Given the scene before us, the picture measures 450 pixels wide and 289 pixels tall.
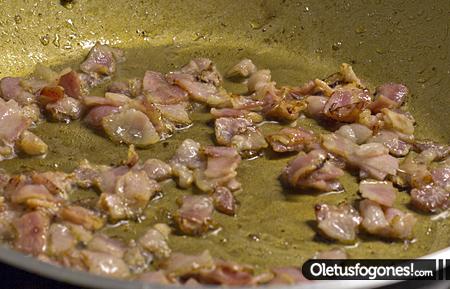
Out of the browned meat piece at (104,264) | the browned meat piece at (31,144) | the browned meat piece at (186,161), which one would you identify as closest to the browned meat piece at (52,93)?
the browned meat piece at (31,144)

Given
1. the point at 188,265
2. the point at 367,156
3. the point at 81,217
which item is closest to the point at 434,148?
the point at 367,156

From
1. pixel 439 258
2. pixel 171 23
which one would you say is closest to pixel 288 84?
pixel 171 23

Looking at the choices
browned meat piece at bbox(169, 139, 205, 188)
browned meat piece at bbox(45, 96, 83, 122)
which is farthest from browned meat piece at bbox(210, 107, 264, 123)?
browned meat piece at bbox(45, 96, 83, 122)

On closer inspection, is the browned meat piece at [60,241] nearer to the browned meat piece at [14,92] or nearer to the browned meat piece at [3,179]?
the browned meat piece at [3,179]

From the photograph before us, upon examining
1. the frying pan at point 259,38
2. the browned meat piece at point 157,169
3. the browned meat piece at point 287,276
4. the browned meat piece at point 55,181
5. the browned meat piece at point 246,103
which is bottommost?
the browned meat piece at point 287,276

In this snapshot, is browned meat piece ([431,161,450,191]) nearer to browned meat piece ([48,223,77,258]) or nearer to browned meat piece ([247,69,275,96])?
browned meat piece ([247,69,275,96])

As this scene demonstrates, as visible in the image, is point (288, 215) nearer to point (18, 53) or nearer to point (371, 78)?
point (371, 78)
